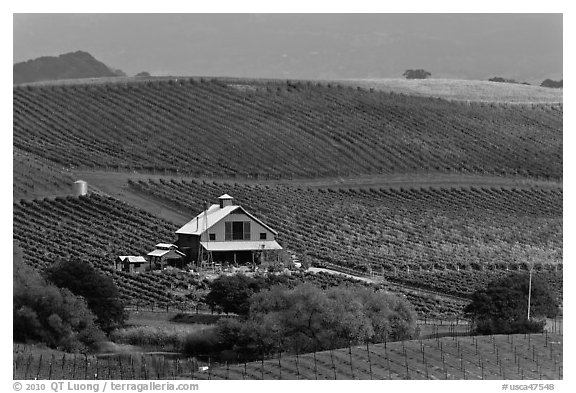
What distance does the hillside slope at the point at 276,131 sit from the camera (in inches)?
3723

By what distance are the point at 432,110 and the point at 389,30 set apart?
7.78m

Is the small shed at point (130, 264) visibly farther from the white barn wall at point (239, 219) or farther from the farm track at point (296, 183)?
the farm track at point (296, 183)

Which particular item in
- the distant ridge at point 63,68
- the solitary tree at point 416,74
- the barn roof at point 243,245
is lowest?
the barn roof at point 243,245

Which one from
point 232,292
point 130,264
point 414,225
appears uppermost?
point 414,225

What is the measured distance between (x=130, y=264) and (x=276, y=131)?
1660 inches

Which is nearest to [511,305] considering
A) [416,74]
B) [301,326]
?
[301,326]

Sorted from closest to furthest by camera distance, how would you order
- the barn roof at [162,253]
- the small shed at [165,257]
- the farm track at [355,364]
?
the farm track at [355,364] < the small shed at [165,257] < the barn roof at [162,253]

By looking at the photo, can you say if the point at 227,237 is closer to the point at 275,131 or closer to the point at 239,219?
the point at 239,219

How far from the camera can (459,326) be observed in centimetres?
5456

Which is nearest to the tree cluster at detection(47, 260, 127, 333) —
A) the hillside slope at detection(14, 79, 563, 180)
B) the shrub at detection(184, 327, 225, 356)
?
the shrub at detection(184, 327, 225, 356)

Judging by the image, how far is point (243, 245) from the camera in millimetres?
68000

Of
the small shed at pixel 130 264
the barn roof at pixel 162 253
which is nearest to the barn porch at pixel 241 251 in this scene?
the barn roof at pixel 162 253

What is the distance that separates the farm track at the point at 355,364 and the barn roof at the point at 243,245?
813 inches

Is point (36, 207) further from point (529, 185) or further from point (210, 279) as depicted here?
point (529, 185)
